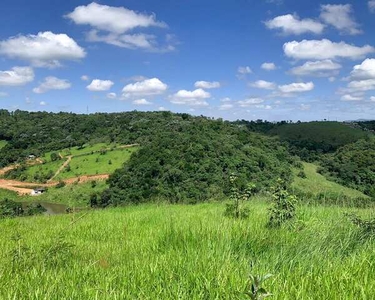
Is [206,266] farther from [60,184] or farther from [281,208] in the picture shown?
[60,184]

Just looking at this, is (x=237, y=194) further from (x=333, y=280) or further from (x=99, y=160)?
(x=99, y=160)

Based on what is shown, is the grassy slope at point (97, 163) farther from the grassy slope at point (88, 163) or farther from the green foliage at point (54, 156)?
the green foliage at point (54, 156)

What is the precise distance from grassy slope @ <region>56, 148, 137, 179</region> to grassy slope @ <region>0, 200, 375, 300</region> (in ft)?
381

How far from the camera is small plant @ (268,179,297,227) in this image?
584cm

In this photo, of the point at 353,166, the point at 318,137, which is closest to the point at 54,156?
the point at 353,166

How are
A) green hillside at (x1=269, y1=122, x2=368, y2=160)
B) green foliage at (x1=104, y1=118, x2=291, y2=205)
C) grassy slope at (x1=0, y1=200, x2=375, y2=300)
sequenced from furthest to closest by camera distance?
1. green hillside at (x1=269, y1=122, x2=368, y2=160)
2. green foliage at (x1=104, y1=118, x2=291, y2=205)
3. grassy slope at (x1=0, y1=200, x2=375, y2=300)

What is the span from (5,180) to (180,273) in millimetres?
145581

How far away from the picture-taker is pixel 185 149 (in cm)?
9050

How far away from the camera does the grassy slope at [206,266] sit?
275 cm

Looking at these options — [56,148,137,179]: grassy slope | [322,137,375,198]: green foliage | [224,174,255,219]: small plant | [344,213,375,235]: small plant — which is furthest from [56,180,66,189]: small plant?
[344,213,375,235]: small plant

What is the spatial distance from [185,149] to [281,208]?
277 feet

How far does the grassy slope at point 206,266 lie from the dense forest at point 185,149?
1074 cm

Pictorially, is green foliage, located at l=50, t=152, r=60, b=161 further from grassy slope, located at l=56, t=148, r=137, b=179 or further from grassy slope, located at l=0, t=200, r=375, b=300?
grassy slope, located at l=0, t=200, r=375, b=300

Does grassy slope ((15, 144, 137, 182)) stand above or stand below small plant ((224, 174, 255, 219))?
below
